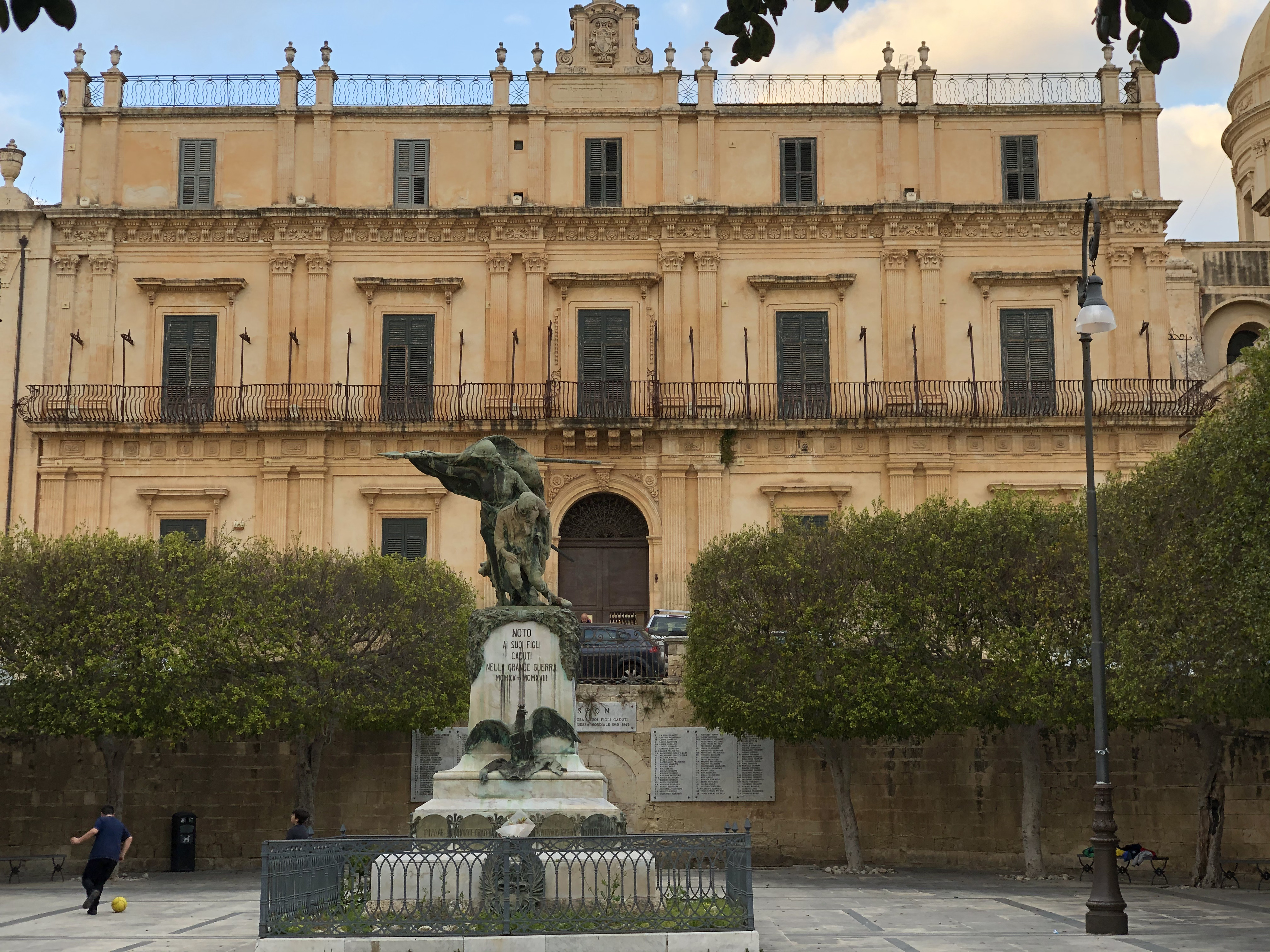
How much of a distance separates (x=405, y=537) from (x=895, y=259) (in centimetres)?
1317

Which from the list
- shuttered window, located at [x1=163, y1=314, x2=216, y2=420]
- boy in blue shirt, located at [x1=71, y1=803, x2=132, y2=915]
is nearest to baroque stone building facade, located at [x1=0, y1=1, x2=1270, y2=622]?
shuttered window, located at [x1=163, y1=314, x2=216, y2=420]

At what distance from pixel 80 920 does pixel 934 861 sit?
15109 millimetres

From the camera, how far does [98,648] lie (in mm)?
24625

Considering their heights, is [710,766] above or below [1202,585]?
below

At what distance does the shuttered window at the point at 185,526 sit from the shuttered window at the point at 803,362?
13489mm

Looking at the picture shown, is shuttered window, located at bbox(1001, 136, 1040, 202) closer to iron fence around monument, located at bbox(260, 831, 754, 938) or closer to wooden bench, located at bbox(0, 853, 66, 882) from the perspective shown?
wooden bench, located at bbox(0, 853, 66, 882)

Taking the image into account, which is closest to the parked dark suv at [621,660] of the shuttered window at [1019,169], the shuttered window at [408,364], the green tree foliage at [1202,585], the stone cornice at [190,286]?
the shuttered window at [408,364]

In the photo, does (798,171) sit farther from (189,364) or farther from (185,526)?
(185,526)

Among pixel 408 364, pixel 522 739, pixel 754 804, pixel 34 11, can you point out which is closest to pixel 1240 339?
pixel 754 804

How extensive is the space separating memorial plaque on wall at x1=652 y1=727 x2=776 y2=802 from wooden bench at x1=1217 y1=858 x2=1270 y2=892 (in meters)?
7.72

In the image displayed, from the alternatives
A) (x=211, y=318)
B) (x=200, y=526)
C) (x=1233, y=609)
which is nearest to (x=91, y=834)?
(x=1233, y=609)

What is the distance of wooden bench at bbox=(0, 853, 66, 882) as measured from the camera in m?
25.4

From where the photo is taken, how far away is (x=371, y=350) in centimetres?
3547

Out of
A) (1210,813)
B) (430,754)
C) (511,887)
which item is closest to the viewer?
(511,887)
